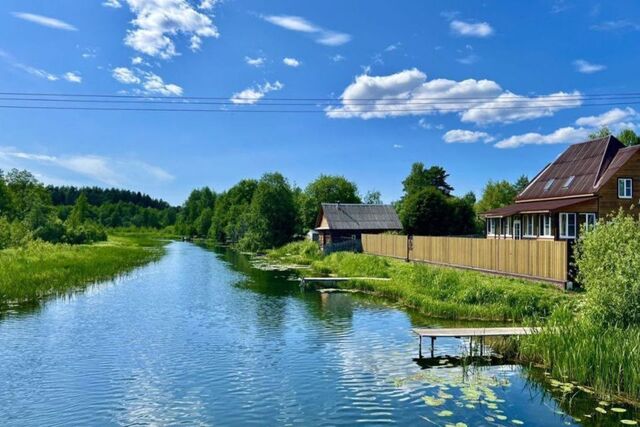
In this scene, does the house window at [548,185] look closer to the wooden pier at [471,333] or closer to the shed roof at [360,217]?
the shed roof at [360,217]

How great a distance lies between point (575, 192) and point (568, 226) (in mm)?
3565

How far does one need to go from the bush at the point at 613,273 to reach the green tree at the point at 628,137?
54.1 metres

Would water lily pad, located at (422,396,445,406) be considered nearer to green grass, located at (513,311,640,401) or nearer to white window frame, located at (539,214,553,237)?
green grass, located at (513,311,640,401)

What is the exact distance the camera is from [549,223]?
119 ft

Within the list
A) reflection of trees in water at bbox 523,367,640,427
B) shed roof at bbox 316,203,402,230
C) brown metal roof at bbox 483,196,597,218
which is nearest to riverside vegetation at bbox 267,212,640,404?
reflection of trees in water at bbox 523,367,640,427

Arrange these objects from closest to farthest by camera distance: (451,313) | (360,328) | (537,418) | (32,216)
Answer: (537,418) → (360,328) → (451,313) → (32,216)

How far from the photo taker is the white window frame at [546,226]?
36094mm

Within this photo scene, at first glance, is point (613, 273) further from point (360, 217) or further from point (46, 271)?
point (360, 217)

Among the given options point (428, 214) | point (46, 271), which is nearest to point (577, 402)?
point (46, 271)

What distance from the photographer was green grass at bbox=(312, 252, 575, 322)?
20.4 meters

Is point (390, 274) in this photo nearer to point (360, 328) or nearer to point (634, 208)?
point (360, 328)

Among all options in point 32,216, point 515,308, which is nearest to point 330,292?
point 515,308

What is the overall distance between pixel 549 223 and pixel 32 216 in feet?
185

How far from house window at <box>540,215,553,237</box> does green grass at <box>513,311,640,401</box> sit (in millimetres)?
23294
